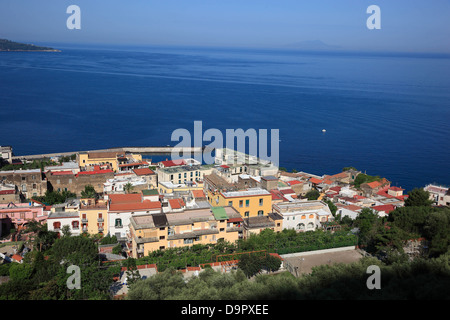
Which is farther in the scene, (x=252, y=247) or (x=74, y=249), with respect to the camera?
(x=252, y=247)

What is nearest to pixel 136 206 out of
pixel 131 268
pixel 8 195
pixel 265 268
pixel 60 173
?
pixel 131 268

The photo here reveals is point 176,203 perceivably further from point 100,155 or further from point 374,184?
point 374,184

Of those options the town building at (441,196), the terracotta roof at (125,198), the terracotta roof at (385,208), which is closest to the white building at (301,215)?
the terracotta roof at (385,208)

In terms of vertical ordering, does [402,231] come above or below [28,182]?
below

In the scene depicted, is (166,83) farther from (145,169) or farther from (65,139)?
(145,169)

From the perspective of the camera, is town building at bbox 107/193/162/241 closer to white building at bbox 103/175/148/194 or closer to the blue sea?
white building at bbox 103/175/148/194

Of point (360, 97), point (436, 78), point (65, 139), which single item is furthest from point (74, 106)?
point (436, 78)
